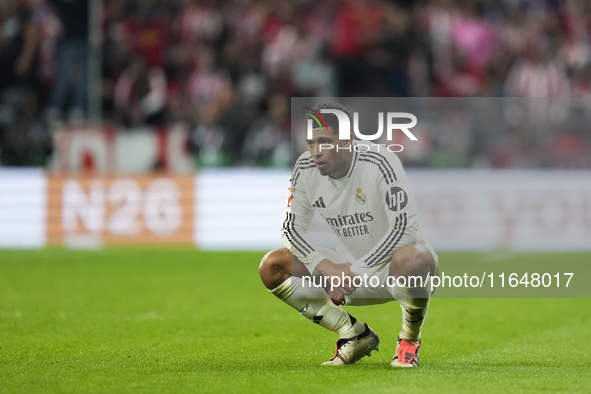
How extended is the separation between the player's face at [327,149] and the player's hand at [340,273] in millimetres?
563

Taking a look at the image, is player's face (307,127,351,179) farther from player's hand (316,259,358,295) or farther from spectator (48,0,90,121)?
spectator (48,0,90,121)

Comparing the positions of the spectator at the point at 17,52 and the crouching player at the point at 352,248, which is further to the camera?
the spectator at the point at 17,52

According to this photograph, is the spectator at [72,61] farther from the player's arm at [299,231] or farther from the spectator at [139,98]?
the player's arm at [299,231]

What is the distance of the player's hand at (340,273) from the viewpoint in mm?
5414

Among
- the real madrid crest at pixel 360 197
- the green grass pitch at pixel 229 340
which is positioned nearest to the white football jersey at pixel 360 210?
the real madrid crest at pixel 360 197

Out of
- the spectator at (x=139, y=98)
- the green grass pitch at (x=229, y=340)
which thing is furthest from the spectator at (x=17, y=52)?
the green grass pitch at (x=229, y=340)

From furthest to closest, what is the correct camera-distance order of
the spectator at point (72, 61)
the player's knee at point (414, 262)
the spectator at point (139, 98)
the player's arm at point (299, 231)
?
the spectator at point (139, 98) < the spectator at point (72, 61) < the player's arm at point (299, 231) < the player's knee at point (414, 262)

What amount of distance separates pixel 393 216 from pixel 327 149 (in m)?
0.56

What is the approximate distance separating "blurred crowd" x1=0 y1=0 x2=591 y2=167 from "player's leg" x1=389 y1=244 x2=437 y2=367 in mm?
9625

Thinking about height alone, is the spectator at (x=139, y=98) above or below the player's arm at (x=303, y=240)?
above

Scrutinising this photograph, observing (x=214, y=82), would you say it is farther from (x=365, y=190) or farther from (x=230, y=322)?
(x=365, y=190)

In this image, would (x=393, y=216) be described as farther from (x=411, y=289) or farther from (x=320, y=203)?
(x=320, y=203)

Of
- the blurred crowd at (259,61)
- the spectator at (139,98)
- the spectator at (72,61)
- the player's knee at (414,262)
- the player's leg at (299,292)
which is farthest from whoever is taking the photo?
the spectator at (139,98)

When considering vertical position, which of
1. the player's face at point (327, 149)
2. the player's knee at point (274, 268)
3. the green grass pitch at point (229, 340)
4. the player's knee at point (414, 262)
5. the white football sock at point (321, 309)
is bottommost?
the green grass pitch at point (229, 340)
